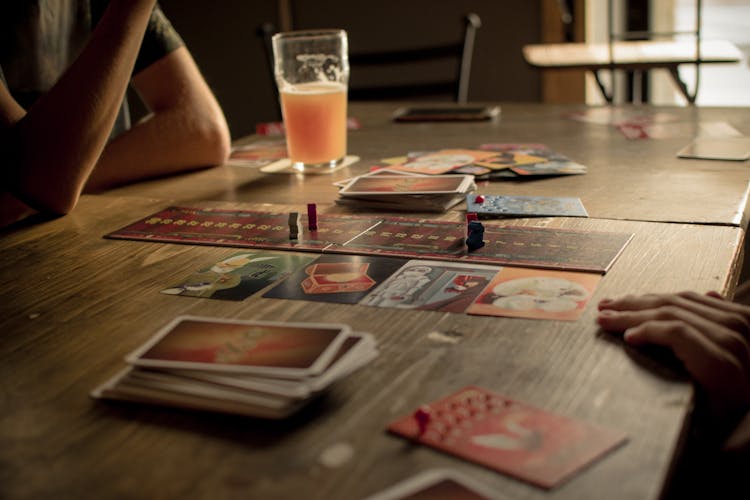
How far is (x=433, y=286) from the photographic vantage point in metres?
0.92

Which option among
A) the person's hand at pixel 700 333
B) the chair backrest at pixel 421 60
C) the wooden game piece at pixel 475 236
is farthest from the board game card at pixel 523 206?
the chair backrest at pixel 421 60

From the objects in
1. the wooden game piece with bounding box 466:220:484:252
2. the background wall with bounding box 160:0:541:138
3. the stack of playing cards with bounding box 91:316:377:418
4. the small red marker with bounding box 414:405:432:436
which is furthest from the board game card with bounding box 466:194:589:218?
the background wall with bounding box 160:0:541:138

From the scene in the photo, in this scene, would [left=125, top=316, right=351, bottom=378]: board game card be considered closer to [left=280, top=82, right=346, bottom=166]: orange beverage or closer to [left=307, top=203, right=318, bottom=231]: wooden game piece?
[left=307, top=203, right=318, bottom=231]: wooden game piece

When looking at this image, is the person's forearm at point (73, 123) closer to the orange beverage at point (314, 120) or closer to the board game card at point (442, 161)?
the orange beverage at point (314, 120)

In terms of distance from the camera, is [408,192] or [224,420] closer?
[224,420]

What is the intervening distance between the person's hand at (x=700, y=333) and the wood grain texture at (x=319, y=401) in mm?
20

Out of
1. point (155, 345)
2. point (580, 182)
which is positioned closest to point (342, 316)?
point (155, 345)

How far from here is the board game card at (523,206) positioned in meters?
1.18

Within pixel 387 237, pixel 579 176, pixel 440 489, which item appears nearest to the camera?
pixel 440 489

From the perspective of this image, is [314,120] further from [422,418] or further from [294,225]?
[422,418]

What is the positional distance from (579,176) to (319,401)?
84cm

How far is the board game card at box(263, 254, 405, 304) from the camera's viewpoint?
0.91 meters

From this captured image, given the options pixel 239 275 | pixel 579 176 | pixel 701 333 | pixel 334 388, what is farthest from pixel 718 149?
pixel 334 388

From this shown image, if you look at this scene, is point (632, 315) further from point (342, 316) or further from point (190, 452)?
point (190, 452)
